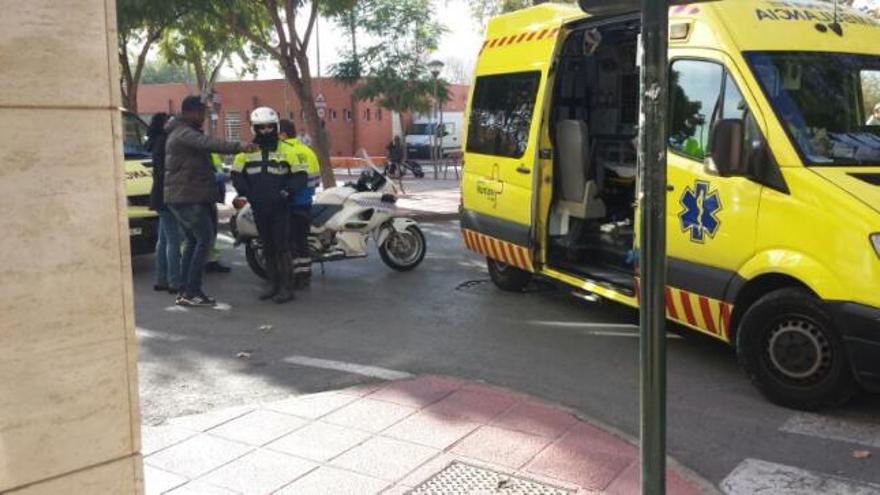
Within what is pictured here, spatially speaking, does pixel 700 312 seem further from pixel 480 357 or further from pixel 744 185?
pixel 480 357

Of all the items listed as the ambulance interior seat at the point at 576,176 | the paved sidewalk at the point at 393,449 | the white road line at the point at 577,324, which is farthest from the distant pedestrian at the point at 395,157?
the paved sidewalk at the point at 393,449

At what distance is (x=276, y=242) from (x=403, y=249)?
1.99 meters

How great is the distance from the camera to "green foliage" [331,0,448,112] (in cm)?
3155

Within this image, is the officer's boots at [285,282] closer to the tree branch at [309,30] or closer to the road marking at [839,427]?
the road marking at [839,427]

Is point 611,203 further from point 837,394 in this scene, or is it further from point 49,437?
point 49,437

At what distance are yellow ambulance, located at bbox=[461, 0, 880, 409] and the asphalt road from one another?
0.34 m

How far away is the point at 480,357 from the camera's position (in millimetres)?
6094

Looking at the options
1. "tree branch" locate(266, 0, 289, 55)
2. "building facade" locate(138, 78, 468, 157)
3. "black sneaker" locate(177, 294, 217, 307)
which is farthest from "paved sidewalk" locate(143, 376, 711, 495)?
"building facade" locate(138, 78, 468, 157)

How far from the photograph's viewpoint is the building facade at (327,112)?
136ft

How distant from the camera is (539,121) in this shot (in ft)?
23.8

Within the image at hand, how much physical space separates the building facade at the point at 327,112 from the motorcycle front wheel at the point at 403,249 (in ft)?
101

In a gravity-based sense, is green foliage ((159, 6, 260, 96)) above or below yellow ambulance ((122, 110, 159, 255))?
above

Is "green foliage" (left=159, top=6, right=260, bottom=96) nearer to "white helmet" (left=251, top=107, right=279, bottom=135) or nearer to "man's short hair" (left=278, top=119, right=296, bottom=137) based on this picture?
"man's short hair" (left=278, top=119, right=296, bottom=137)

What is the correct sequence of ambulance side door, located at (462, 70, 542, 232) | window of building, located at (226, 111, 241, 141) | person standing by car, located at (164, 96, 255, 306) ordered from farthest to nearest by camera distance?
window of building, located at (226, 111, 241, 141) → person standing by car, located at (164, 96, 255, 306) → ambulance side door, located at (462, 70, 542, 232)
